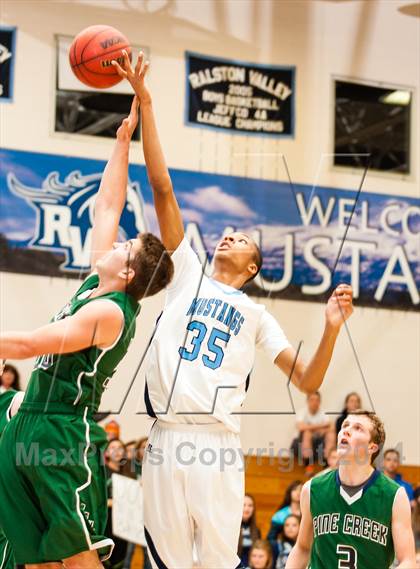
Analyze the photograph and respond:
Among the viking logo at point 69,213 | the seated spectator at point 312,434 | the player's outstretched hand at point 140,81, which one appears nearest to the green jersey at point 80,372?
the player's outstretched hand at point 140,81

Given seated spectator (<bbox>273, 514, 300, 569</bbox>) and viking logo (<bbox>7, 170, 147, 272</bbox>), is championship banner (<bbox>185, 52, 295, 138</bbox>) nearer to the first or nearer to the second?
viking logo (<bbox>7, 170, 147, 272</bbox>)

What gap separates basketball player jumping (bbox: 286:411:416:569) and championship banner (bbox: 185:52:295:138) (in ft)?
23.5

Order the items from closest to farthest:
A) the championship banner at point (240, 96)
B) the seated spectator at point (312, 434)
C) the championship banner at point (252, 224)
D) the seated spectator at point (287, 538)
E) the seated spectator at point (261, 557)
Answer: the seated spectator at point (261, 557)
the seated spectator at point (287, 538)
the seated spectator at point (312, 434)
the championship banner at point (252, 224)
the championship banner at point (240, 96)

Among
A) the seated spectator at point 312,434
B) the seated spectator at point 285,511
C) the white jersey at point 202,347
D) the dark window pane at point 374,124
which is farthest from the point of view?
the dark window pane at point 374,124

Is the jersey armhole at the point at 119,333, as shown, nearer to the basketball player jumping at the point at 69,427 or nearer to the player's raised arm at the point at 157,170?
the basketball player jumping at the point at 69,427

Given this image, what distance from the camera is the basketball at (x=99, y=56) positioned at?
566 cm

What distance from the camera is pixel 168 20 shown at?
11.8 metres

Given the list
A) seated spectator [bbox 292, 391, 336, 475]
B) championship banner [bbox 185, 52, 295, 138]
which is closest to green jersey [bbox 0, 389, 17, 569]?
seated spectator [bbox 292, 391, 336, 475]

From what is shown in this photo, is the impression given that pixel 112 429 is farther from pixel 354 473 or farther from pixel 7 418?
pixel 7 418

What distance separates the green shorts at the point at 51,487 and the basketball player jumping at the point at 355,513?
1.47m

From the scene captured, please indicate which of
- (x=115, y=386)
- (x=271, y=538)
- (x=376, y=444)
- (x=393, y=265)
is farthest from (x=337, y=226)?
(x=376, y=444)

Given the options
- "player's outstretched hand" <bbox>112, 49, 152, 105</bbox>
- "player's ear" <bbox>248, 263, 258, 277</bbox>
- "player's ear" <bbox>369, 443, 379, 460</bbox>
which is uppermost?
"player's outstretched hand" <bbox>112, 49, 152, 105</bbox>

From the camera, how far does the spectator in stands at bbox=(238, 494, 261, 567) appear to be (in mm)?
8695

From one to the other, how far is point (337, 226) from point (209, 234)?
1773 millimetres
